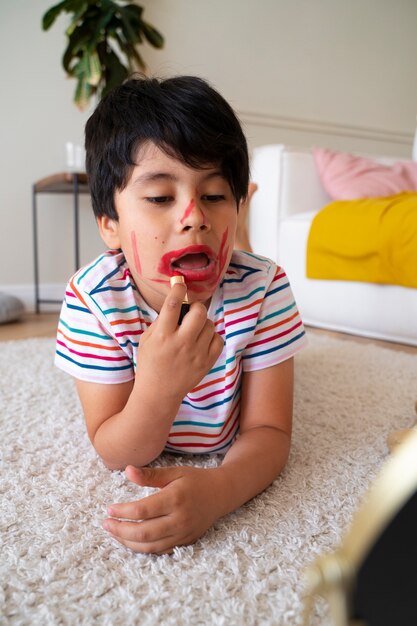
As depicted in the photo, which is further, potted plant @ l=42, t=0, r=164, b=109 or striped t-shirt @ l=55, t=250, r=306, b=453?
potted plant @ l=42, t=0, r=164, b=109

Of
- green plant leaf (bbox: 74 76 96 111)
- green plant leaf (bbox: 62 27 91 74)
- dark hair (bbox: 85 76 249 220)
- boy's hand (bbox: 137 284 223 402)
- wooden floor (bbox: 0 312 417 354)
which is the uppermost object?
green plant leaf (bbox: 62 27 91 74)

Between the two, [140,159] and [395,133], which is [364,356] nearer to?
[140,159]

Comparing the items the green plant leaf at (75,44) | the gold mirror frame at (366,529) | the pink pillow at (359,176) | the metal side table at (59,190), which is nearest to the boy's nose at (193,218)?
the gold mirror frame at (366,529)

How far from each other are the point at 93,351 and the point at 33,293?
64.1 inches

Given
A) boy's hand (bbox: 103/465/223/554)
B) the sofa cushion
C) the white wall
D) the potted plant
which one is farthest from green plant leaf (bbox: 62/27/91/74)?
boy's hand (bbox: 103/465/223/554)

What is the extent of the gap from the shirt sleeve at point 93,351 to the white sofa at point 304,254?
1.00 meters

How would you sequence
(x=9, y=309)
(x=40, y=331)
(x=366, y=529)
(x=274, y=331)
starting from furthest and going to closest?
(x=9, y=309)
(x=40, y=331)
(x=274, y=331)
(x=366, y=529)

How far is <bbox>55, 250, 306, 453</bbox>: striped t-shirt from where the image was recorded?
2.05 ft

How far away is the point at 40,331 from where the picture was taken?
1.64 m

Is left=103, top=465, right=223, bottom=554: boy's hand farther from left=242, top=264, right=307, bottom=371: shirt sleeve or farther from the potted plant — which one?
the potted plant

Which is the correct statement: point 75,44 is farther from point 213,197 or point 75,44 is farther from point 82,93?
point 213,197

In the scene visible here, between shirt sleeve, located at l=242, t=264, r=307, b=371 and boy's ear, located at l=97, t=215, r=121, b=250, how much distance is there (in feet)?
0.66

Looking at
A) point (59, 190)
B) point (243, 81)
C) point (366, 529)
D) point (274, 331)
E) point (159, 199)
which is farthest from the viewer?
point (243, 81)

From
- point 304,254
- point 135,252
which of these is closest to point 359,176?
point 304,254
